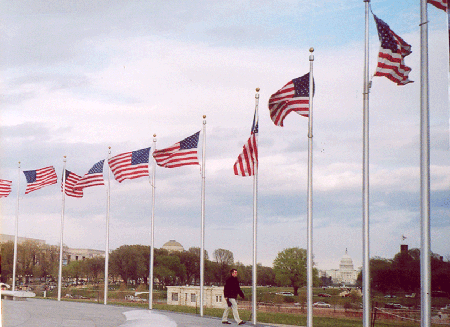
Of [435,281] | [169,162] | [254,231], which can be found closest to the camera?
[254,231]

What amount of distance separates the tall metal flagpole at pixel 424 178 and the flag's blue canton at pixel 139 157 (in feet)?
55.2

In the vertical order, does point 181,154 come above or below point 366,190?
above

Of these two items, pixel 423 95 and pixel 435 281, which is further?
pixel 435 281

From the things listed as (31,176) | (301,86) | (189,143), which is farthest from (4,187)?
(301,86)

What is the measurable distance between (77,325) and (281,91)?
10602 millimetres

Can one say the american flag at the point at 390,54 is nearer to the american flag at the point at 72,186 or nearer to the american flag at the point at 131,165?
the american flag at the point at 131,165

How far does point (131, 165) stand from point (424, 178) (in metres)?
17.3

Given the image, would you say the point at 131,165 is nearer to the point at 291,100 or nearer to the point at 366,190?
the point at 291,100

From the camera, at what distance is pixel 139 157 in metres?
29.1

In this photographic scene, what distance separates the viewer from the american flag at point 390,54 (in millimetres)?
16203

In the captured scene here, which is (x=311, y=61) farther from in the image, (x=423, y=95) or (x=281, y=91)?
(x=423, y=95)

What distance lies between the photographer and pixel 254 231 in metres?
23.2

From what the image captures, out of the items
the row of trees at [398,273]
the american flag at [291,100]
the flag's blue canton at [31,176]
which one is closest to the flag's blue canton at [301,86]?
the american flag at [291,100]

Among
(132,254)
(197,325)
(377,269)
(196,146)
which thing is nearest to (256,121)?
(196,146)
